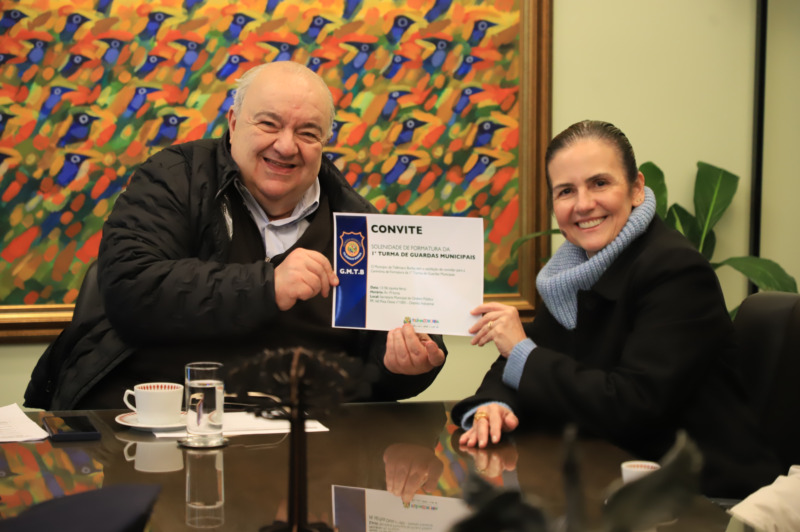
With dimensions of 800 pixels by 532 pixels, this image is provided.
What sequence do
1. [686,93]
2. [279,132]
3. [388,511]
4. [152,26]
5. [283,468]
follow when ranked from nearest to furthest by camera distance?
[388,511] < [283,468] < [279,132] < [152,26] < [686,93]

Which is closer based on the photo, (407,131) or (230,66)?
(230,66)

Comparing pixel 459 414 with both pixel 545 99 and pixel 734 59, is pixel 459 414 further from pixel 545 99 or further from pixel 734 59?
pixel 734 59

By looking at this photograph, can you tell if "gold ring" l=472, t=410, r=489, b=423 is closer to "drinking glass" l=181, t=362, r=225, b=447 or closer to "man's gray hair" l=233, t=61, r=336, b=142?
"drinking glass" l=181, t=362, r=225, b=447

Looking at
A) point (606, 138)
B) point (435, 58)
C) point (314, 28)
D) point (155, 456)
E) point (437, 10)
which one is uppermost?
point (437, 10)

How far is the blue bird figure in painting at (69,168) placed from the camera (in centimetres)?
346

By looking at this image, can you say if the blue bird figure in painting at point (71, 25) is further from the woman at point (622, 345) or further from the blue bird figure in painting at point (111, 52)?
the woman at point (622, 345)

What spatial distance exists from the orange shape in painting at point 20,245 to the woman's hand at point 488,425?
239cm

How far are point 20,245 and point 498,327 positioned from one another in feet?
7.84

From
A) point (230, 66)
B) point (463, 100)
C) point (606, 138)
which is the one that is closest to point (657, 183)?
point (463, 100)

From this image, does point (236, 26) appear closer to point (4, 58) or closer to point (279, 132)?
point (4, 58)

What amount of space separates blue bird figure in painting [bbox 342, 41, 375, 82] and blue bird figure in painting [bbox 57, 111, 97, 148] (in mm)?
1087

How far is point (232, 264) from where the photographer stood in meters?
2.26

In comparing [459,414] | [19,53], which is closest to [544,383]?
[459,414]

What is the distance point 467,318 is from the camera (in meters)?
1.88
